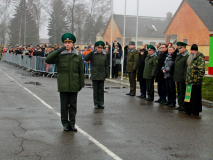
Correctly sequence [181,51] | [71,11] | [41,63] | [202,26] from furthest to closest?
[71,11], [202,26], [41,63], [181,51]

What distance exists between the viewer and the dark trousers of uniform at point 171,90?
10.6 m

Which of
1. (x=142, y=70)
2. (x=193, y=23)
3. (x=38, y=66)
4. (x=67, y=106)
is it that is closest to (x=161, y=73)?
(x=142, y=70)

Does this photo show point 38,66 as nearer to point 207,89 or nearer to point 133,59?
point 133,59

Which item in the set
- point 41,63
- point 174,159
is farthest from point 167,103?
point 41,63

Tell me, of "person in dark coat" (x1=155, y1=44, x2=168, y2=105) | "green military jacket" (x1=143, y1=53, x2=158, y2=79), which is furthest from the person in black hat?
"green military jacket" (x1=143, y1=53, x2=158, y2=79)

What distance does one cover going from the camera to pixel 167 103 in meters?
11.0

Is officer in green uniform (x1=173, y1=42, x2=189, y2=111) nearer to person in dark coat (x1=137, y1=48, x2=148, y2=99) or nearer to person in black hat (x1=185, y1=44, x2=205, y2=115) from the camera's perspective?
person in black hat (x1=185, y1=44, x2=205, y2=115)

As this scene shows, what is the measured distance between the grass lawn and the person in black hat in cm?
292

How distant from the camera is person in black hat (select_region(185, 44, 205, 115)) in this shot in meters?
9.05

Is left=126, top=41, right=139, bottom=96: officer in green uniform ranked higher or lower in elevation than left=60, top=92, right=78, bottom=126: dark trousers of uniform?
higher

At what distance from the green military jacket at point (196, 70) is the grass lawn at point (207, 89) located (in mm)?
3071

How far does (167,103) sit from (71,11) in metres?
57.3

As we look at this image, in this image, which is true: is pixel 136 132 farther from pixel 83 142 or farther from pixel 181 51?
pixel 181 51

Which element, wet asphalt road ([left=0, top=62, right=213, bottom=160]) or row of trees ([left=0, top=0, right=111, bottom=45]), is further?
row of trees ([left=0, top=0, right=111, bottom=45])
